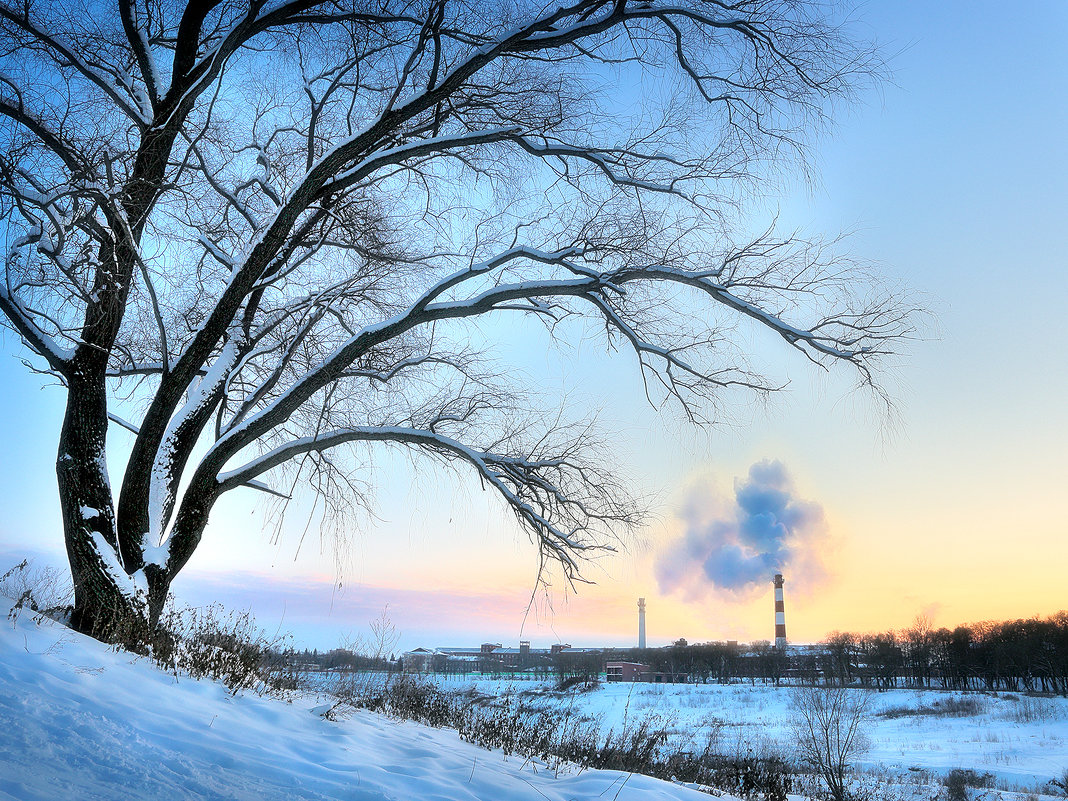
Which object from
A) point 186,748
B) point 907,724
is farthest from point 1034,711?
point 186,748

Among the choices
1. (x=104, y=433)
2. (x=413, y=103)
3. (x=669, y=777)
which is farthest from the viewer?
(x=669, y=777)

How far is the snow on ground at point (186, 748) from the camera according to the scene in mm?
2918

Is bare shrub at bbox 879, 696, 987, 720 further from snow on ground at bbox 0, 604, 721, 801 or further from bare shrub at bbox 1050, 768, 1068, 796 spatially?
snow on ground at bbox 0, 604, 721, 801

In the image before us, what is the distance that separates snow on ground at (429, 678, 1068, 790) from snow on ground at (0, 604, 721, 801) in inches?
656

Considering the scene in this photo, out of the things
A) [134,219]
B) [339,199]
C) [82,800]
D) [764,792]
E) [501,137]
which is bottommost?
[764,792]

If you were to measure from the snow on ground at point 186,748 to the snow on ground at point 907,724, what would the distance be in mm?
16666

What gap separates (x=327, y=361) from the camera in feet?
26.1

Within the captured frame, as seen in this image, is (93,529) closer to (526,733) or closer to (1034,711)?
(526,733)

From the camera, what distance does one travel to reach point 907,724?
47.2 m

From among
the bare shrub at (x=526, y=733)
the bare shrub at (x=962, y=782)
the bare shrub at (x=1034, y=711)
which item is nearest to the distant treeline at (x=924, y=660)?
the bare shrub at (x=1034, y=711)

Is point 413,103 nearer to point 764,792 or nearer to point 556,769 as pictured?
point 556,769

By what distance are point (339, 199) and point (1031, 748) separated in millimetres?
45609

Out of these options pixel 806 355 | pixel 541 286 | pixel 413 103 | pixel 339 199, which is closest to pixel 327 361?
pixel 339 199

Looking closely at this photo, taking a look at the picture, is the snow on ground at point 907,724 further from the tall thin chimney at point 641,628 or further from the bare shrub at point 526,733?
the tall thin chimney at point 641,628
